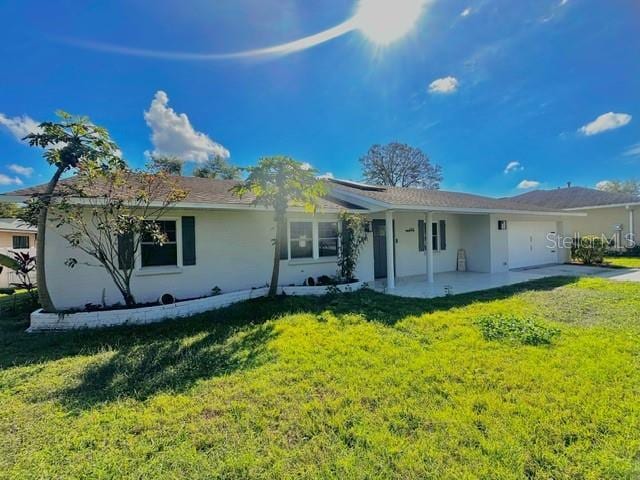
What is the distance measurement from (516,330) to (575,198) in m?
24.1

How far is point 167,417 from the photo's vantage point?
3.11 metres

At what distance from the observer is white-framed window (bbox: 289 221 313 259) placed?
380 inches

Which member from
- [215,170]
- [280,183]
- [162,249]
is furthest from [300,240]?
[215,170]

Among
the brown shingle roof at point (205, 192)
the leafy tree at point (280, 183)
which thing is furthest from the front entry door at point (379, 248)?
the leafy tree at point (280, 183)

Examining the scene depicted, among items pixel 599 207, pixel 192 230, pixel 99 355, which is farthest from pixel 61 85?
pixel 599 207

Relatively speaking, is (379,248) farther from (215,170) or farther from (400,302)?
(215,170)

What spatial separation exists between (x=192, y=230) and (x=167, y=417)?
5.71 metres

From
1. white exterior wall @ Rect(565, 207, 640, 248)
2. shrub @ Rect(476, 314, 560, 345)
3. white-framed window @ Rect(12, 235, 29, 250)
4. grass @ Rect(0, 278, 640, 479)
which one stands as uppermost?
white exterior wall @ Rect(565, 207, 640, 248)

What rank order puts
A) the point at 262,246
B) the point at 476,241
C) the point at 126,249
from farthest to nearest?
the point at 476,241
the point at 262,246
the point at 126,249

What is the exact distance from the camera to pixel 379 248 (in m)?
11.9

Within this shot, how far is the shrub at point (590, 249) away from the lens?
14.7m

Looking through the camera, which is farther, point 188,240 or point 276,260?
point 276,260

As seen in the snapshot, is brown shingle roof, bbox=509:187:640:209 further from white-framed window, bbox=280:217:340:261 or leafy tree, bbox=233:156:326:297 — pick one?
leafy tree, bbox=233:156:326:297

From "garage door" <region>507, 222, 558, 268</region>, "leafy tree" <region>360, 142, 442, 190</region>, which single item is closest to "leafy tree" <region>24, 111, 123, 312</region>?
"garage door" <region>507, 222, 558, 268</region>
